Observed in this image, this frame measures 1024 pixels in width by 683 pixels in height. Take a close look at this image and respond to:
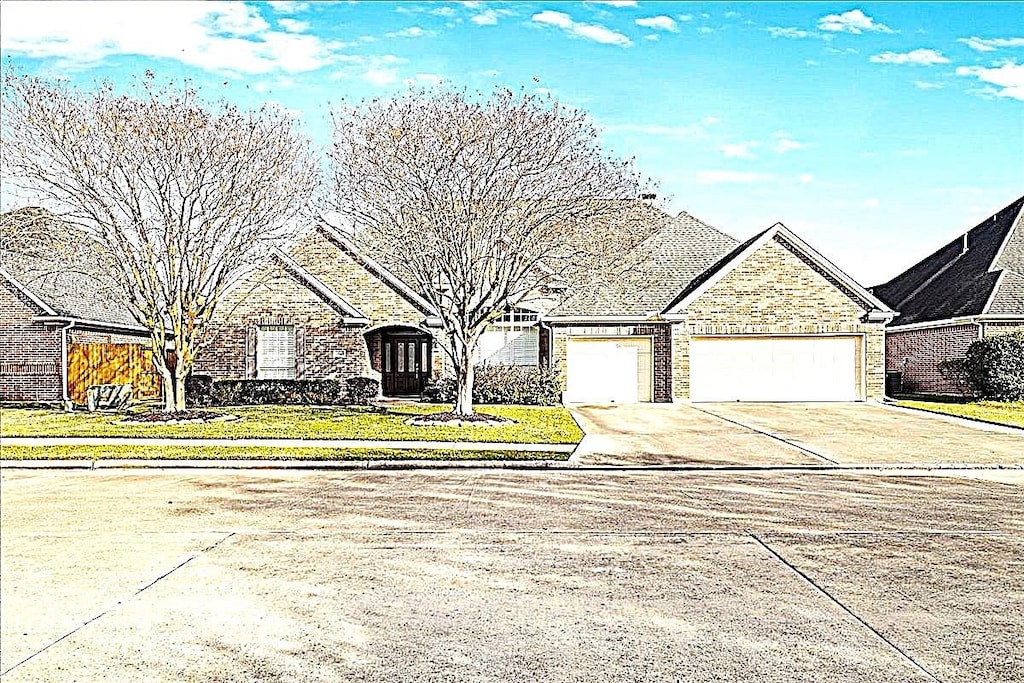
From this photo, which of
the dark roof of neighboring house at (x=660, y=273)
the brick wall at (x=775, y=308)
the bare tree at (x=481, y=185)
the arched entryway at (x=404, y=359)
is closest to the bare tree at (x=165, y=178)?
the bare tree at (x=481, y=185)

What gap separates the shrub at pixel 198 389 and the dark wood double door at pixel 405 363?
4.88 metres

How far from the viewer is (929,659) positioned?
5297 millimetres

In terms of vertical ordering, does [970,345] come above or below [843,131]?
below

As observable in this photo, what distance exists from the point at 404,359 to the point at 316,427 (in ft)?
33.6

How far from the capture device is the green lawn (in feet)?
67.0

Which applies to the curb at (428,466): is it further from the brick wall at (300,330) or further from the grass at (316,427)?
the brick wall at (300,330)

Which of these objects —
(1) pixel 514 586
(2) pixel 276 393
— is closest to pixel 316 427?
(2) pixel 276 393

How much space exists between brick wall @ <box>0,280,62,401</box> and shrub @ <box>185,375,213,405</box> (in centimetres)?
331

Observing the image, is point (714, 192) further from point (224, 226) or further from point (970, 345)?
point (970, 345)

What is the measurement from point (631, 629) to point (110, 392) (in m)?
22.3

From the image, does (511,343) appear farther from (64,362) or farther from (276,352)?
(64,362)

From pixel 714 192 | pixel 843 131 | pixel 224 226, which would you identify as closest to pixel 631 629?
pixel 843 131

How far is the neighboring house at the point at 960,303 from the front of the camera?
27125 mm

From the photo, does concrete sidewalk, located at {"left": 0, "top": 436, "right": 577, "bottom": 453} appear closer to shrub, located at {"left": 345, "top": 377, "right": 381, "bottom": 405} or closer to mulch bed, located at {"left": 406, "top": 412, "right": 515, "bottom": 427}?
mulch bed, located at {"left": 406, "top": 412, "right": 515, "bottom": 427}
